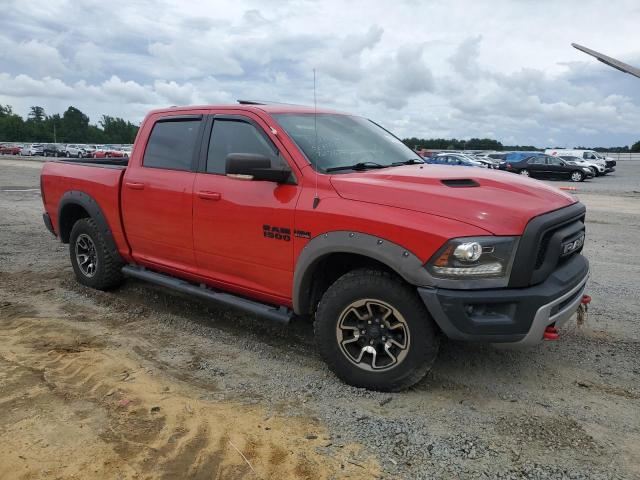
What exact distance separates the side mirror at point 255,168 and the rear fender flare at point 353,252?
1.78 ft

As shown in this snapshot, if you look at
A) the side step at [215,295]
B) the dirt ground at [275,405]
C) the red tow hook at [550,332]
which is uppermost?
the red tow hook at [550,332]

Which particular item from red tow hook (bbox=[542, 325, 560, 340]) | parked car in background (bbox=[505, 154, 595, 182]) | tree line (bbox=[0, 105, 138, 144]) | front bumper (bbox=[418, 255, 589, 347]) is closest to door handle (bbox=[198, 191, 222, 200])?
front bumper (bbox=[418, 255, 589, 347])

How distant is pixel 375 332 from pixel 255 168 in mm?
1364

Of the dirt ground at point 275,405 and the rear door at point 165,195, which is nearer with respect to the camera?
the dirt ground at point 275,405

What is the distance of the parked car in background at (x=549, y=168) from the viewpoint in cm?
2744

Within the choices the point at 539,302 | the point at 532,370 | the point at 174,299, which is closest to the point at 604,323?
the point at 532,370

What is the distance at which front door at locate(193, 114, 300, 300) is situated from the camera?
3.73m

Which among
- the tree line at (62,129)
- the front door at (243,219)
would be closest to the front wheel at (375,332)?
the front door at (243,219)

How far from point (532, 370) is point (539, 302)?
1.07 m

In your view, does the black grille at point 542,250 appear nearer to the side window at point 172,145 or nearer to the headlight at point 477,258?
the headlight at point 477,258

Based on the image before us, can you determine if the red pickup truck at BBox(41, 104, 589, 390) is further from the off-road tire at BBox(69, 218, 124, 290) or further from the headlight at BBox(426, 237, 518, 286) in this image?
the off-road tire at BBox(69, 218, 124, 290)

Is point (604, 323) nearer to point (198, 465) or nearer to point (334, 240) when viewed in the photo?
point (334, 240)

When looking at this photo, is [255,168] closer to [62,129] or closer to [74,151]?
[74,151]

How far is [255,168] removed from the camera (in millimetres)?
3570
